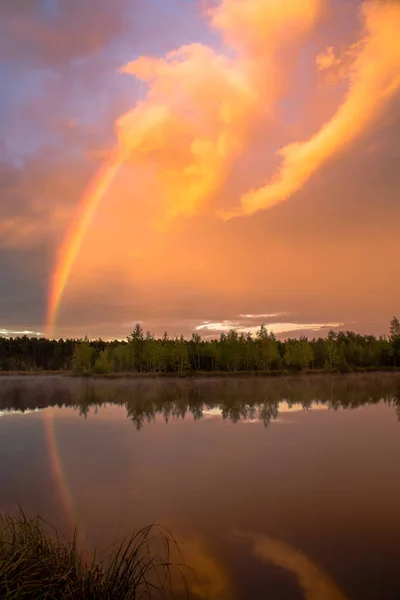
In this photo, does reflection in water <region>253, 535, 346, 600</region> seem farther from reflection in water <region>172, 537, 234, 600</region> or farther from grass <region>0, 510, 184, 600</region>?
grass <region>0, 510, 184, 600</region>

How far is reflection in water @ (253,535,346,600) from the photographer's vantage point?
8188 mm

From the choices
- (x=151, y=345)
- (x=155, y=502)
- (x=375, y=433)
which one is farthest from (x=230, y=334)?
(x=155, y=502)

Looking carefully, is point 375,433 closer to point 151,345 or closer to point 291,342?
point 151,345

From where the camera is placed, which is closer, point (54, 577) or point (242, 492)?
point (54, 577)

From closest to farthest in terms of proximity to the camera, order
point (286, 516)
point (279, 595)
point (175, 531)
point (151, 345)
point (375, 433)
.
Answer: point (279, 595) → point (175, 531) → point (286, 516) → point (375, 433) → point (151, 345)

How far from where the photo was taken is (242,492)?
14312 millimetres

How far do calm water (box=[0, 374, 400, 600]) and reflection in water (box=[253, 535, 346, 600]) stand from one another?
0.07 ft

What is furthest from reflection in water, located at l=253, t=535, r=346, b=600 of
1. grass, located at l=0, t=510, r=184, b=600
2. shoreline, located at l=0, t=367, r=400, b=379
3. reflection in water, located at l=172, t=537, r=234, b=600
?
shoreline, located at l=0, t=367, r=400, b=379

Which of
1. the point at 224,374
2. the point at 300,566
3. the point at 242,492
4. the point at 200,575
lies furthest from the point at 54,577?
the point at 224,374

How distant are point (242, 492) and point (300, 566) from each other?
520 cm

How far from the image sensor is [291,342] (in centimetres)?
13575

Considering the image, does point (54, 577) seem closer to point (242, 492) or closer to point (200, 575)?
point (200, 575)

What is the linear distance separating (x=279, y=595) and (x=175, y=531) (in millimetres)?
3652

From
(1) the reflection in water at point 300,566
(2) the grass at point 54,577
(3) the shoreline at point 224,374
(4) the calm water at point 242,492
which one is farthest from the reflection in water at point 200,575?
(3) the shoreline at point 224,374
